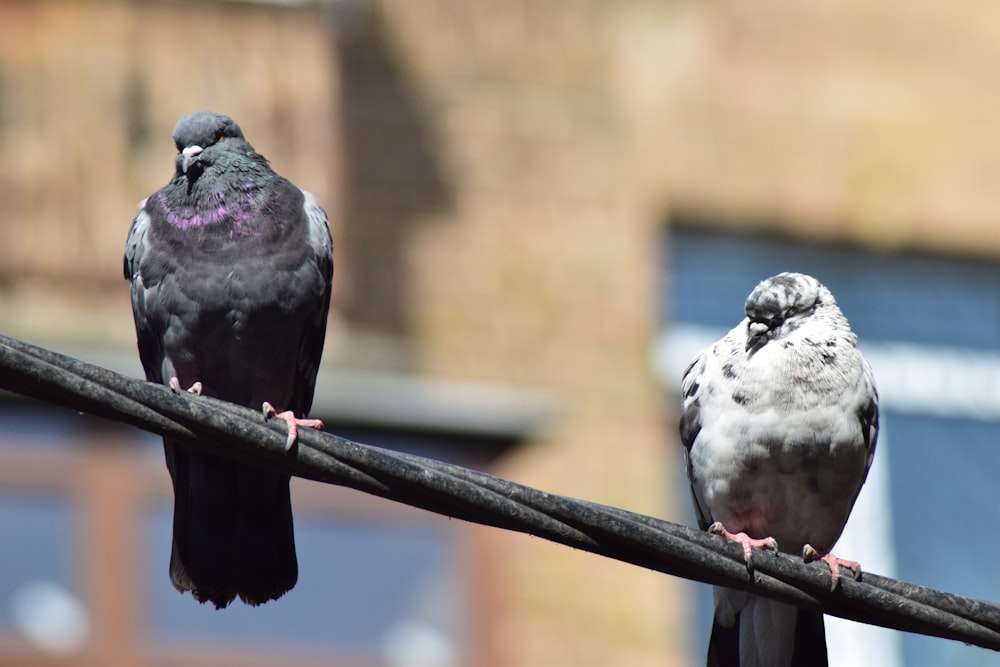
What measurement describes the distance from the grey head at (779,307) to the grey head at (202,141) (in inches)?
74.6

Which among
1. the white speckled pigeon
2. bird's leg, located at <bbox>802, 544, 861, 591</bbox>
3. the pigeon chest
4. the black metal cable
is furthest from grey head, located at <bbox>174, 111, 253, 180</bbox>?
bird's leg, located at <bbox>802, 544, 861, 591</bbox>

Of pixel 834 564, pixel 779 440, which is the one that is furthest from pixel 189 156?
pixel 834 564

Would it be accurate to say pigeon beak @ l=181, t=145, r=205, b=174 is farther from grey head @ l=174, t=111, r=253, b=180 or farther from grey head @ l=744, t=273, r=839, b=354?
grey head @ l=744, t=273, r=839, b=354

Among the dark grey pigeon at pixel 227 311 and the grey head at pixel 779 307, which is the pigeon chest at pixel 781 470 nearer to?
the grey head at pixel 779 307

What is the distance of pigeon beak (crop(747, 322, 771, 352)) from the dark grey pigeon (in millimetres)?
1501

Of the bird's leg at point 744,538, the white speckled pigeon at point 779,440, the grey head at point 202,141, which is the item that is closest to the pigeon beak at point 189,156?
the grey head at point 202,141

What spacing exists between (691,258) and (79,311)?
154 inches

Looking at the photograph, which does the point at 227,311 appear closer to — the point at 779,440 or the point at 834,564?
the point at 779,440

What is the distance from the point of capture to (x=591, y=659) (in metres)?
12.2

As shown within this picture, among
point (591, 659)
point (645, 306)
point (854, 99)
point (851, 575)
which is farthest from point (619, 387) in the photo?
point (851, 575)

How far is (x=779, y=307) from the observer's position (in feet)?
25.6

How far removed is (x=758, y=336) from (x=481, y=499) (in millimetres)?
2322

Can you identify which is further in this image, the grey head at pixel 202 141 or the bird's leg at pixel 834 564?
the grey head at pixel 202 141

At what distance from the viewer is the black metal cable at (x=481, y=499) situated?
5.47m
